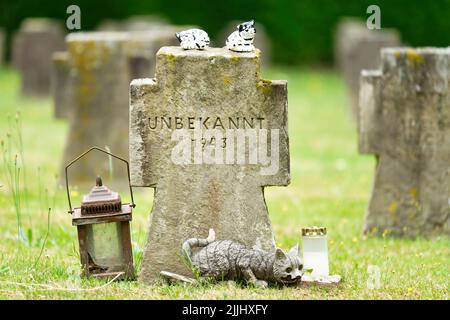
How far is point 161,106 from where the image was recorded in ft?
21.4

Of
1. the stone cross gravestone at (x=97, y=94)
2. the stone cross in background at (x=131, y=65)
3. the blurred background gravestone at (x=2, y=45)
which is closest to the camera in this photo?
the stone cross gravestone at (x=97, y=94)

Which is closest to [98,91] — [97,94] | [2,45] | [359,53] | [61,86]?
[97,94]

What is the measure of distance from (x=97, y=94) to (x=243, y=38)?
4.76m

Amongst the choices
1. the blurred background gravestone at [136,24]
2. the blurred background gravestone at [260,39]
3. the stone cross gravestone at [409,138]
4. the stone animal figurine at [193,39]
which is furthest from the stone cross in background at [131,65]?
the blurred background gravestone at [260,39]

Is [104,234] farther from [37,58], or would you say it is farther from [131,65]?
[37,58]

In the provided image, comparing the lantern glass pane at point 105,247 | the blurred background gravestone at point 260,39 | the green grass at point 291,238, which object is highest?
the blurred background gravestone at point 260,39

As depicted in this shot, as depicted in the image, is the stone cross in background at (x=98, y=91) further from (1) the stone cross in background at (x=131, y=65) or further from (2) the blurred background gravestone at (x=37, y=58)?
(2) the blurred background gravestone at (x=37, y=58)

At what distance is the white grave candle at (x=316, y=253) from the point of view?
666 centimetres

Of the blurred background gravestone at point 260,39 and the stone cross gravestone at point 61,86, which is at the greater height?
the blurred background gravestone at point 260,39

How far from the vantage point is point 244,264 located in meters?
6.44

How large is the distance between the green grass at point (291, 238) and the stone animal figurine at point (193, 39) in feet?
4.60

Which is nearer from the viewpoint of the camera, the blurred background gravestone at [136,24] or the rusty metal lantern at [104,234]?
the rusty metal lantern at [104,234]

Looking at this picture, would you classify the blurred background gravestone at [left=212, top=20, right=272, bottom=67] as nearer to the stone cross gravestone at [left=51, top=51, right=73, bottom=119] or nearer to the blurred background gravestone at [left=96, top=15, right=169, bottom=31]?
the blurred background gravestone at [left=96, top=15, right=169, bottom=31]

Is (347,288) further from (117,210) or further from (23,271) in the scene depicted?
(23,271)
